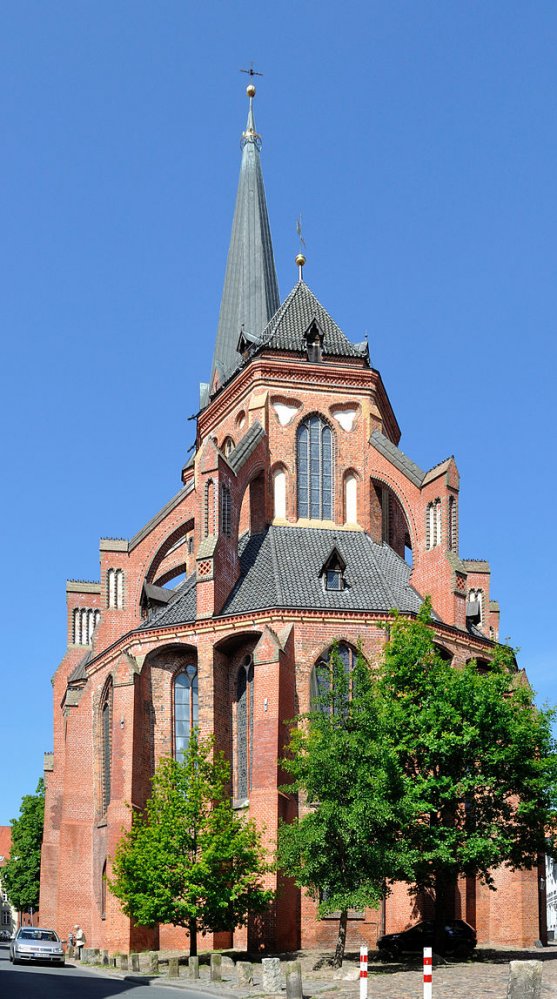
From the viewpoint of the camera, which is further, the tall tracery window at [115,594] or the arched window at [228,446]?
the arched window at [228,446]

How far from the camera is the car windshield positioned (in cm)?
4034

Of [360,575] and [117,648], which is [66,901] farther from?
[360,575]

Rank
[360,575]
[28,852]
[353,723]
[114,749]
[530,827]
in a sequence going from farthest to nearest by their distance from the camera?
[28,852]
[360,575]
[114,749]
[530,827]
[353,723]

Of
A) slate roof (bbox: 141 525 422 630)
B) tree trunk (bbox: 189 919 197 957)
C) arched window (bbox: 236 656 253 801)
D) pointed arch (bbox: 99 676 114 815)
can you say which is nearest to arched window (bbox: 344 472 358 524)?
slate roof (bbox: 141 525 422 630)

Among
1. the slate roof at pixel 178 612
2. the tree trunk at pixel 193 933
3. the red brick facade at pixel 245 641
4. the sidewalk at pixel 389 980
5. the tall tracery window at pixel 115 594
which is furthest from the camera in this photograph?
the tall tracery window at pixel 115 594

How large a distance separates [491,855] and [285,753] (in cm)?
796

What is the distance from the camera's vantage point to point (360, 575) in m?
47.6

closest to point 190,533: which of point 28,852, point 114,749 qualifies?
point 114,749

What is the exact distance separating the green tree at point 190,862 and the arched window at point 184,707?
490cm

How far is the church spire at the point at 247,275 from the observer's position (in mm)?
62281

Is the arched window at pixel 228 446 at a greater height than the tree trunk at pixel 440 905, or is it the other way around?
the arched window at pixel 228 446

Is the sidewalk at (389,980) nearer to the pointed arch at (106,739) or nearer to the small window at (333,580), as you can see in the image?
the pointed arch at (106,739)

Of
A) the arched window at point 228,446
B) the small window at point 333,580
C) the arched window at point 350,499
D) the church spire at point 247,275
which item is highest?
the church spire at point 247,275

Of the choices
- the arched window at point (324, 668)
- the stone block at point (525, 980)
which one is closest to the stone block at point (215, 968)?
the arched window at point (324, 668)
